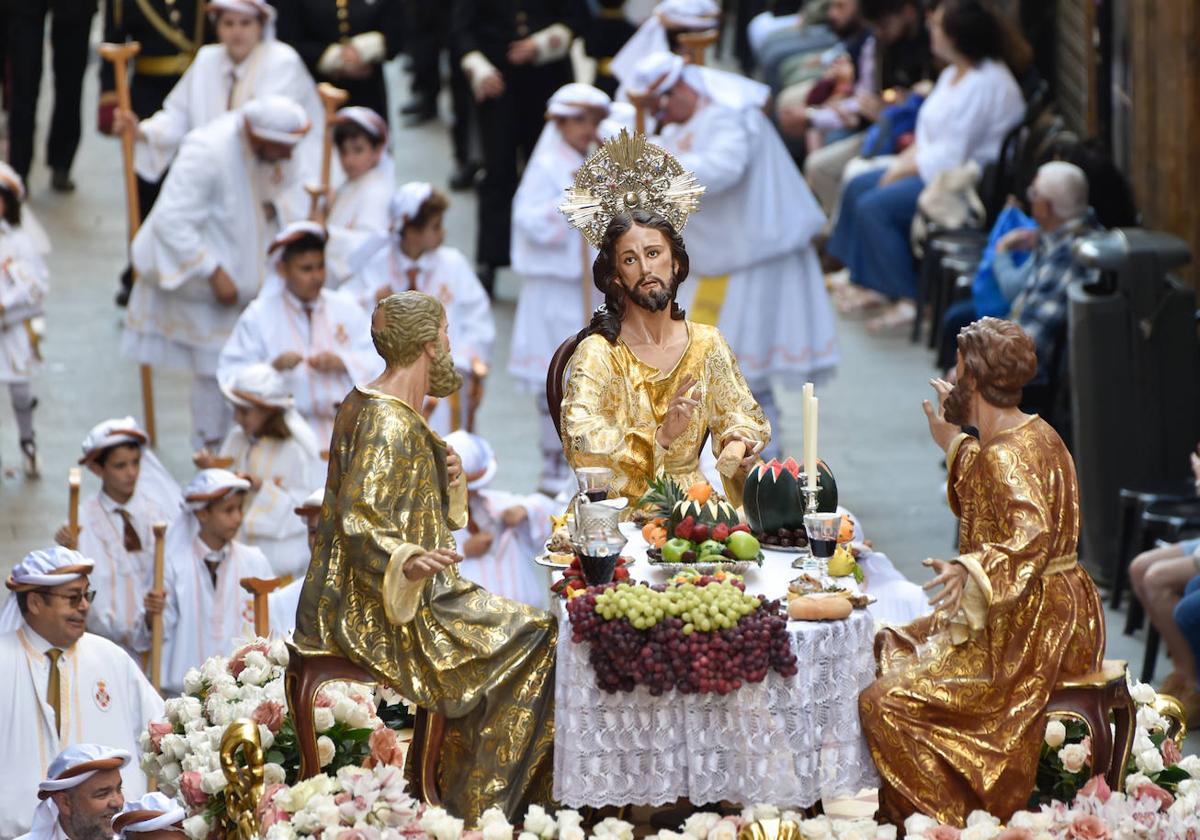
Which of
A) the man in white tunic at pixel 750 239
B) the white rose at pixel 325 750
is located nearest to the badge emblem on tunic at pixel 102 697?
the white rose at pixel 325 750

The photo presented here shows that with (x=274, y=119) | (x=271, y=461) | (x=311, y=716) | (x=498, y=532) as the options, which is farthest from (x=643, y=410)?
(x=274, y=119)

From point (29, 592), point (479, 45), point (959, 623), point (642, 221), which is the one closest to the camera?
point (959, 623)

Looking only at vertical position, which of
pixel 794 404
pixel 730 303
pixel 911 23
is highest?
pixel 911 23

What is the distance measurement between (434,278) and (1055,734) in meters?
5.27

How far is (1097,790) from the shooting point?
6945 millimetres

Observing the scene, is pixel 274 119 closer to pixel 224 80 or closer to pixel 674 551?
pixel 224 80

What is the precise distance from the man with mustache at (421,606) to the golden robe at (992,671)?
93cm

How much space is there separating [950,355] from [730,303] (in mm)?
1531

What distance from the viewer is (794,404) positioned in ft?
46.4

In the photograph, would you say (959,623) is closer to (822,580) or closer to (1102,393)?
(822,580)

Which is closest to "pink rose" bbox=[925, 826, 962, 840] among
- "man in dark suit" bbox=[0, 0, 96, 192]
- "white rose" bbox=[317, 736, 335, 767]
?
"white rose" bbox=[317, 736, 335, 767]

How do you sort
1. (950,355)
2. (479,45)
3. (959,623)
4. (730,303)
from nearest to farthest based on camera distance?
(959,623) < (730,303) < (950,355) < (479,45)

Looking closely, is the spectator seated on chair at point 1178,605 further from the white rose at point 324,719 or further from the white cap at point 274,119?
the white cap at point 274,119

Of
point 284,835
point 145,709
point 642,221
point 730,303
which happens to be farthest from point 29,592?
point 730,303
